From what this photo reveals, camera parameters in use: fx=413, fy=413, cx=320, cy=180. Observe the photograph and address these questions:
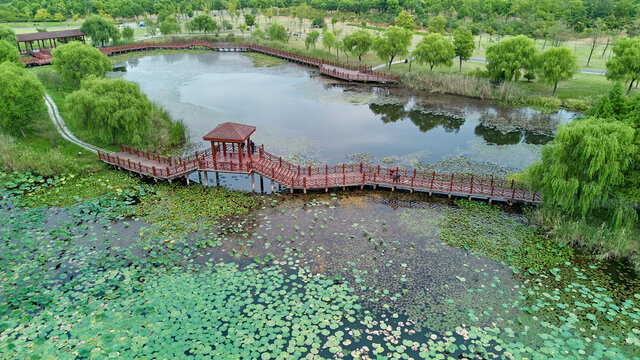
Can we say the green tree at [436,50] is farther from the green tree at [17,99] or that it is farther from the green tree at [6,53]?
the green tree at [6,53]

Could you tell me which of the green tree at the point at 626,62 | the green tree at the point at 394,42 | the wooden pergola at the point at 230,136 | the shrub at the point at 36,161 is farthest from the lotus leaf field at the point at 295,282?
the green tree at the point at 394,42

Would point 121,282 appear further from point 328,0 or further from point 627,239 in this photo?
point 328,0

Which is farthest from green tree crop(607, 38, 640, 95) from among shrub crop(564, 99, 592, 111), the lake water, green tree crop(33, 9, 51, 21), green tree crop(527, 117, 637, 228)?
green tree crop(33, 9, 51, 21)

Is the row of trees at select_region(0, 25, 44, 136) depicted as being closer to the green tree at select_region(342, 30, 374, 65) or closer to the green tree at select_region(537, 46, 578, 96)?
the green tree at select_region(342, 30, 374, 65)

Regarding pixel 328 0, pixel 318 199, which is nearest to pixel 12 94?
pixel 318 199

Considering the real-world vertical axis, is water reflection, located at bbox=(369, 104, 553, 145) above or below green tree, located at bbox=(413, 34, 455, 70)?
below

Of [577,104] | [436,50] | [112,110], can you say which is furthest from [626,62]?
[112,110]
